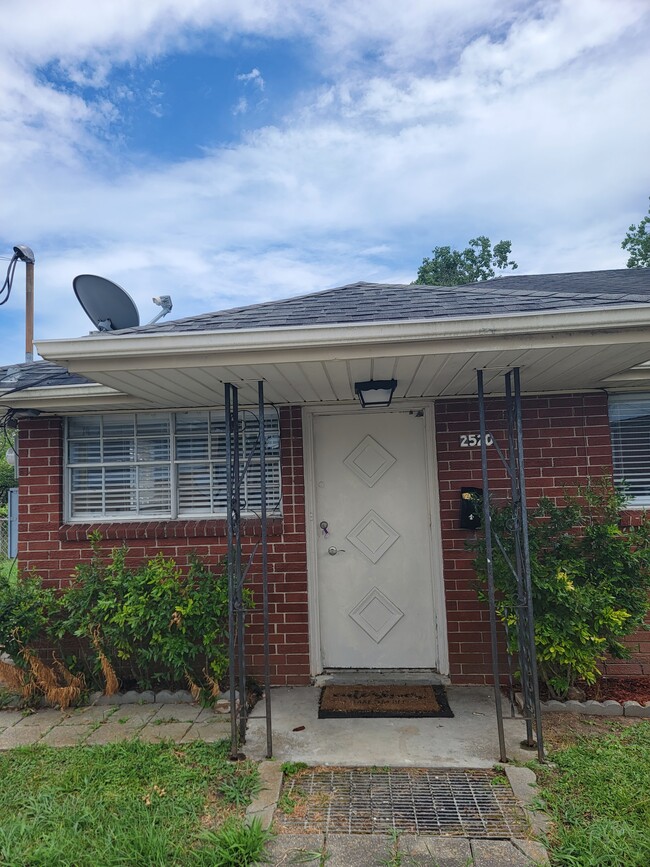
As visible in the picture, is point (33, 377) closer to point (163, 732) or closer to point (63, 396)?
point (63, 396)

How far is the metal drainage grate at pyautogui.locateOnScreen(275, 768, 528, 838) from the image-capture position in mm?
2561

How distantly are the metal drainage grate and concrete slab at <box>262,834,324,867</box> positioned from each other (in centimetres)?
6

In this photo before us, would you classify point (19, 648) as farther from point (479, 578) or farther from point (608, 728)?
point (608, 728)

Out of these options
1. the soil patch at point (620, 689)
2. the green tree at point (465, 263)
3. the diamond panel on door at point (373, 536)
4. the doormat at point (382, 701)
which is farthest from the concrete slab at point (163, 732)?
the green tree at point (465, 263)

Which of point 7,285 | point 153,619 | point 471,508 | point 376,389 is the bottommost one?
point 153,619

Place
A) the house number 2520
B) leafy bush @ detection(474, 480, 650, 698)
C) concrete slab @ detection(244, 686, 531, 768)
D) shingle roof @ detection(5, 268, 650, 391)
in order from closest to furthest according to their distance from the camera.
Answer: shingle roof @ detection(5, 268, 650, 391)
concrete slab @ detection(244, 686, 531, 768)
leafy bush @ detection(474, 480, 650, 698)
the house number 2520

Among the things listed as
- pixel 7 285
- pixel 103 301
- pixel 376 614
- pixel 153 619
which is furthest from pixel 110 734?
pixel 7 285

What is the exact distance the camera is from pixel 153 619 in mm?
3906

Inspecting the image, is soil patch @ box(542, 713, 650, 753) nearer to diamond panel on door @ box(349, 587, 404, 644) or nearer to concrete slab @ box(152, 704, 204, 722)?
diamond panel on door @ box(349, 587, 404, 644)

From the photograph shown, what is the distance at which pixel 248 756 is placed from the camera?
3217 millimetres

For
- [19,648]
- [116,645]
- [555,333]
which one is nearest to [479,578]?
[555,333]

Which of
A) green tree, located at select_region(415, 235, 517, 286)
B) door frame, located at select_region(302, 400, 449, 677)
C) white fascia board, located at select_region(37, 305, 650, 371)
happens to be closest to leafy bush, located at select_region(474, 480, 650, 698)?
door frame, located at select_region(302, 400, 449, 677)

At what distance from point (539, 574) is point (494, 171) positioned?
Result: 1197 centimetres

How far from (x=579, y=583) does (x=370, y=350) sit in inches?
90.7
